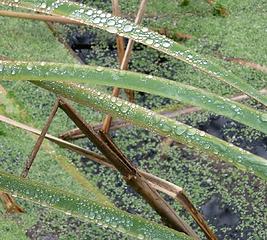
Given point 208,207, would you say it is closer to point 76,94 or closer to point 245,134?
point 245,134

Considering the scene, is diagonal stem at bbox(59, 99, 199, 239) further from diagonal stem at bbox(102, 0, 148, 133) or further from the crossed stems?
diagonal stem at bbox(102, 0, 148, 133)

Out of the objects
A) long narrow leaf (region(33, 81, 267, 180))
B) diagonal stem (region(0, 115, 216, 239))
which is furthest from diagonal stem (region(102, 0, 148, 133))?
long narrow leaf (region(33, 81, 267, 180))

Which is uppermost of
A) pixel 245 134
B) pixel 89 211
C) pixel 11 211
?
pixel 89 211

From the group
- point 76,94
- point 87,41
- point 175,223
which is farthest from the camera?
point 87,41

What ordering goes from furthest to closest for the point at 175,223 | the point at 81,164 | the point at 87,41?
1. the point at 87,41
2. the point at 81,164
3. the point at 175,223

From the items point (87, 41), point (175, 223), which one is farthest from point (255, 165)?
point (87, 41)

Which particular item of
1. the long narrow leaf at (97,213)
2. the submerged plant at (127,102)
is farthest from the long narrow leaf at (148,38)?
the long narrow leaf at (97,213)

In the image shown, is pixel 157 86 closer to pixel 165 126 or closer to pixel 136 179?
pixel 165 126

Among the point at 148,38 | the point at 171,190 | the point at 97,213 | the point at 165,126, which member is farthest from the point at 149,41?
the point at 171,190
